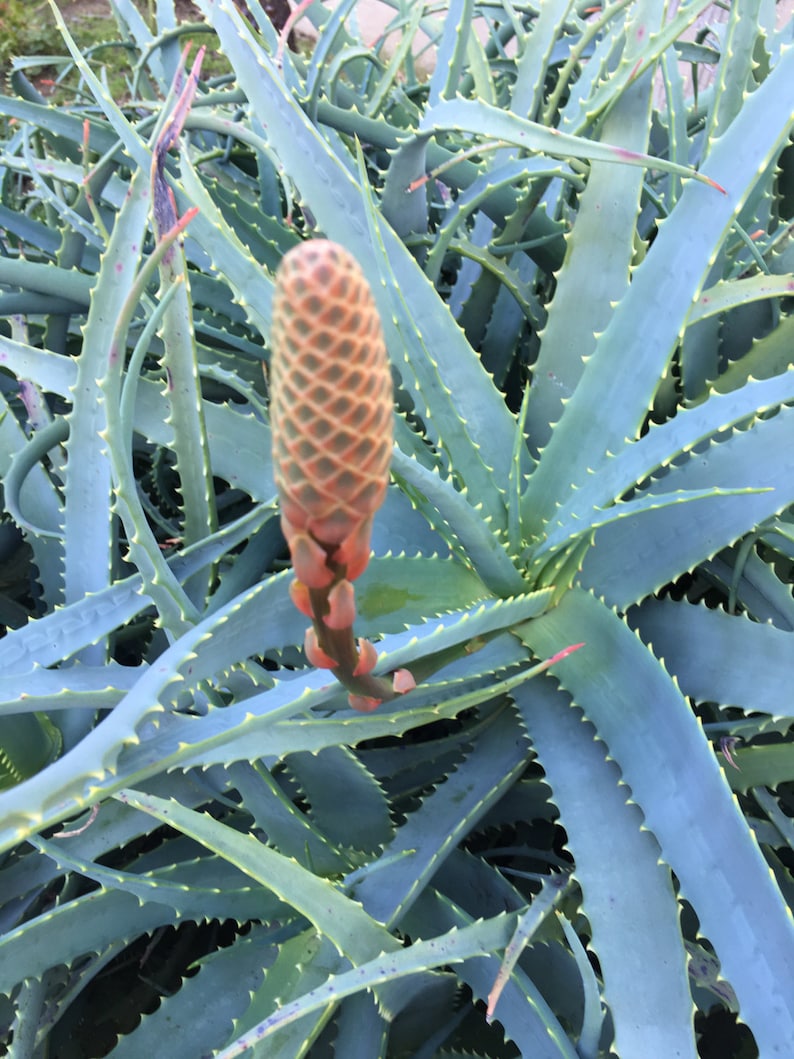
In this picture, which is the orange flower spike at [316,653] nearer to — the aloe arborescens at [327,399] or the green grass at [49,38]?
the aloe arborescens at [327,399]

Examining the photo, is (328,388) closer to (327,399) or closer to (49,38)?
(327,399)

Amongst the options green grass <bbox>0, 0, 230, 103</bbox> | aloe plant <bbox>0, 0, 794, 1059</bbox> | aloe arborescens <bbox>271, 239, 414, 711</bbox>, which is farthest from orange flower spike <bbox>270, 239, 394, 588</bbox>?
green grass <bbox>0, 0, 230, 103</bbox>

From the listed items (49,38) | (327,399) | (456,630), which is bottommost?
(456,630)

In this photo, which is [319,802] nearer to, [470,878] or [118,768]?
[470,878]

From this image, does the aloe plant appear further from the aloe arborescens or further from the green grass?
the green grass

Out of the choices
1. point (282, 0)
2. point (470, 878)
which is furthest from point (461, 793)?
point (282, 0)

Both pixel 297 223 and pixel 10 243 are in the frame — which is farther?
pixel 10 243

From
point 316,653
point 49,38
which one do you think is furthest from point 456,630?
point 49,38
